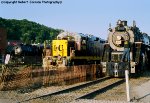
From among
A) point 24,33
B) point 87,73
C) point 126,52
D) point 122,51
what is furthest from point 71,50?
point 24,33

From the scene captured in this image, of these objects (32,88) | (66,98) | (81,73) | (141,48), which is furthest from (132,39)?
(66,98)

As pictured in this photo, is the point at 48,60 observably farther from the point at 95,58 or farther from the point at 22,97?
the point at 22,97

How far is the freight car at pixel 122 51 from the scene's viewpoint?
2326 cm

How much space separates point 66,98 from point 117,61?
31.9 ft

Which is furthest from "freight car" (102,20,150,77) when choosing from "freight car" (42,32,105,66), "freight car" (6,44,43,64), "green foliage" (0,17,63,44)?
"green foliage" (0,17,63,44)

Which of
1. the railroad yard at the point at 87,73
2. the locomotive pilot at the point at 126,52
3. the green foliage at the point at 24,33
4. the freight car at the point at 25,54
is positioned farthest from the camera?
the green foliage at the point at 24,33

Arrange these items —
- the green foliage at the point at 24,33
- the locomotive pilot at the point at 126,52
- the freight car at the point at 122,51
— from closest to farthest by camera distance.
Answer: the freight car at the point at 122,51
the locomotive pilot at the point at 126,52
the green foliage at the point at 24,33

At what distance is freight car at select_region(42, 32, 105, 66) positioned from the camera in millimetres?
32812

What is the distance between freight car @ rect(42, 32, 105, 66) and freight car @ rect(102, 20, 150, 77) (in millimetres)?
7952

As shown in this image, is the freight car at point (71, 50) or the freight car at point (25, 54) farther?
the freight car at point (25, 54)

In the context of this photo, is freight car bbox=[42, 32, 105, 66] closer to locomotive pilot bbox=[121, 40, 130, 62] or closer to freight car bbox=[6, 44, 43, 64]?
locomotive pilot bbox=[121, 40, 130, 62]

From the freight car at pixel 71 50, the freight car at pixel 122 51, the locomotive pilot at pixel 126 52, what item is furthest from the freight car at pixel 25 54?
the locomotive pilot at pixel 126 52

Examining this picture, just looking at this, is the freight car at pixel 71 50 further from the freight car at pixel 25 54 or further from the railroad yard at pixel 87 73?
the freight car at pixel 25 54

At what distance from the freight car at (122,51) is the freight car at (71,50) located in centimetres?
795
